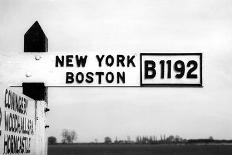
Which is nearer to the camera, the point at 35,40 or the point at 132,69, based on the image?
the point at 132,69

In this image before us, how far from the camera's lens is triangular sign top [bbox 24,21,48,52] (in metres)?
3.64

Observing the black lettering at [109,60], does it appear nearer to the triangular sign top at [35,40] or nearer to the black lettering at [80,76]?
the black lettering at [80,76]

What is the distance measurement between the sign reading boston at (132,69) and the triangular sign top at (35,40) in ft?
0.66

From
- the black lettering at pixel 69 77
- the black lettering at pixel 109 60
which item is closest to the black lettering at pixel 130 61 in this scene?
the black lettering at pixel 109 60

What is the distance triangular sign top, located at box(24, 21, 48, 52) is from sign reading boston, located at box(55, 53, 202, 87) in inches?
8.0

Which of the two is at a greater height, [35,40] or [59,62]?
[35,40]

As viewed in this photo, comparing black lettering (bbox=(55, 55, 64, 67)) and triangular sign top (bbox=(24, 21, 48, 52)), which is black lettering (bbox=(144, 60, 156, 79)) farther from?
triangular sign top (bbox=(24, 21, 48, 52))

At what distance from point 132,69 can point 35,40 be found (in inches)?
30.0

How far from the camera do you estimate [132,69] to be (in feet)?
11.5

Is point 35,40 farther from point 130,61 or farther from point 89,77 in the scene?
point 130,61

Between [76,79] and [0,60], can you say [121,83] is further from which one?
[0,60]

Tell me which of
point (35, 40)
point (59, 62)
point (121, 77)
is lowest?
point (121, 77)

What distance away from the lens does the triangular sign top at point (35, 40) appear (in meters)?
3.64

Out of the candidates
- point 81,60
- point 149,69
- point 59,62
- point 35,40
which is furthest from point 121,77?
point 35,40
